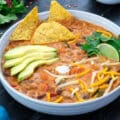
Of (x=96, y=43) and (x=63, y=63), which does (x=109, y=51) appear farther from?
(x=63, y=63)

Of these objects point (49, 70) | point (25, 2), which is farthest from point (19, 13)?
point (49, 70)

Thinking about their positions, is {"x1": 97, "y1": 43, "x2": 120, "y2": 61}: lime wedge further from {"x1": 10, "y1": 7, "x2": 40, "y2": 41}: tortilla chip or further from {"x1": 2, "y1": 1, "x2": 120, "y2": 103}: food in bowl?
{"x1": 10, "y1": 7, "x2": 40, "y2": 41}: tortilla chip

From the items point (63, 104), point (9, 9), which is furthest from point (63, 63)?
point (9, 9)

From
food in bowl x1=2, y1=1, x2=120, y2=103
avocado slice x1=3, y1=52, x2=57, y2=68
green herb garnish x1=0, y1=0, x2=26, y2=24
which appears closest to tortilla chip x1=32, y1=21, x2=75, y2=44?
food in bowl x1=2, y1=1, x2=120, y2=103

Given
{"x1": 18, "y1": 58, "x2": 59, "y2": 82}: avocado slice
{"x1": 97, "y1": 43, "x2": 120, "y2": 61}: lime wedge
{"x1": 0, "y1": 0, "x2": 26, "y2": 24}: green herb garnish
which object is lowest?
{"x1": 0, "y1": 0, "x2": 26, "y2": 24}: green herb garnish

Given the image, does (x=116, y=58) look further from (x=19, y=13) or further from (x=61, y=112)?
(x=19, y=13)

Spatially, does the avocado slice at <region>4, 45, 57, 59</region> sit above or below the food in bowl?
above

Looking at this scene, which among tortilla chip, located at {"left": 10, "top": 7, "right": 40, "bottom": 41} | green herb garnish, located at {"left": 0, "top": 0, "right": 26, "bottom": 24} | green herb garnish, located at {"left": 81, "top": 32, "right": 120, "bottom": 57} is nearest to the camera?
green herb garnish, located at {"left": 81, "top": 32, "right": 120, "bottom": 57}
